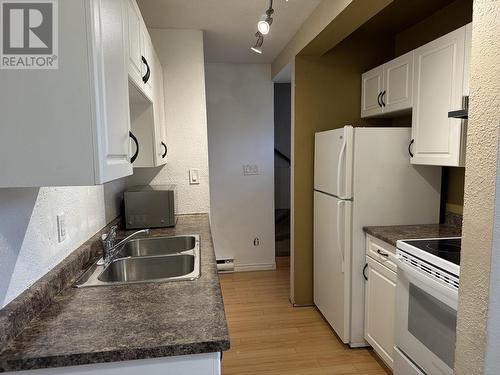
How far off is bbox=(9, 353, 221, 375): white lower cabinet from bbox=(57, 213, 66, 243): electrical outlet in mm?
584

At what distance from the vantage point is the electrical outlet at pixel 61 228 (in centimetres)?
133

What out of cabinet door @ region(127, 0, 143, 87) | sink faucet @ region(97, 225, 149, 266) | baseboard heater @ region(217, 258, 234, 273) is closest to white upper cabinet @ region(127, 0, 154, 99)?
cabinet door @ region(127, 0, 143, 87)

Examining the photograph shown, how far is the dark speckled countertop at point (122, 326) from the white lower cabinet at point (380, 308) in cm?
125

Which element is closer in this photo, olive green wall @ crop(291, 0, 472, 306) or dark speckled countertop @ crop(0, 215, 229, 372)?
dark speckled countertop @ crop(0, 215, 229, 372)

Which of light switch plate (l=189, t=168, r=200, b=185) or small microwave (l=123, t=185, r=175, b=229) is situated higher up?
light switch plate (l=189, t=168, r=200, b=185)

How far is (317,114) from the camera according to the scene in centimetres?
293

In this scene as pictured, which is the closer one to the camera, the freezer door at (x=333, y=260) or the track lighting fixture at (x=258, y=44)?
the track lighting fixture at (x=258, y=44)

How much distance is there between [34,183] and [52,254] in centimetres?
59

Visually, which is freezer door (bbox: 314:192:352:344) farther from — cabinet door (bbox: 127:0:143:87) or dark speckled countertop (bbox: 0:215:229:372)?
cabinet door (bbox: 127:0:143:87)

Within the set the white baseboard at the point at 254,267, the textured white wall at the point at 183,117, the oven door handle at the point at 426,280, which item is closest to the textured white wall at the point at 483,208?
the oven door handle at the point at 426,280

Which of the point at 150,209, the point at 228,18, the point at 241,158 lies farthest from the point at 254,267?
the point at 228,18

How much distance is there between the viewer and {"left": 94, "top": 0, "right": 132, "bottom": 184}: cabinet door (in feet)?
2.79

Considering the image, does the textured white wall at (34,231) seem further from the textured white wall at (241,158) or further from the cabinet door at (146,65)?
the textured white wall at (241,158)

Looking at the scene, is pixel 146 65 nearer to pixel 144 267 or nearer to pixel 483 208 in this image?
pixel 144 267
